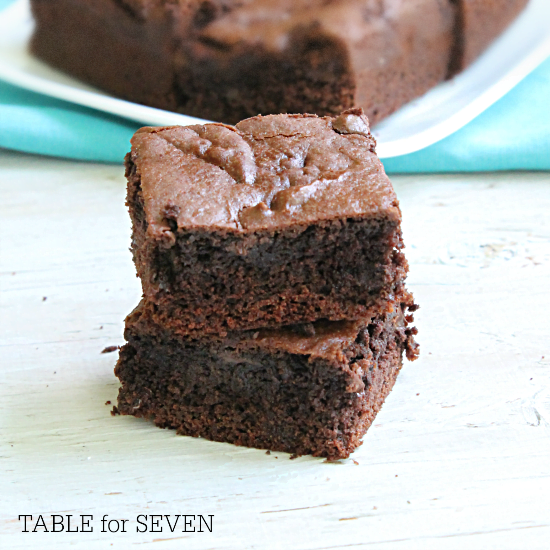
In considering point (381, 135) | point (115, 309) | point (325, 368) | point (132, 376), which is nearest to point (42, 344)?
point (115, 309)

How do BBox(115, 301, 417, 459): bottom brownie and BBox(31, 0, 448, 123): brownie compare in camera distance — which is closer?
BBox(115, 301, 417, 459): bottom brownie

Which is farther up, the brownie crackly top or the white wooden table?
the brownie crackly top

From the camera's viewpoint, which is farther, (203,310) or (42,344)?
(42,344)

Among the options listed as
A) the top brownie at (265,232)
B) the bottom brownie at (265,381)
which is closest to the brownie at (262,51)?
the top brownie at (265,232)

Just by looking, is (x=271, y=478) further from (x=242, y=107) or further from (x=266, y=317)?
(x=242, y=107)

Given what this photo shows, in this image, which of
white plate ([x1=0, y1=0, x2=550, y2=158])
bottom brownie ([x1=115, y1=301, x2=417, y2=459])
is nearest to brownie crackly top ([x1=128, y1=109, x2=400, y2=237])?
bottom brownie ([x1=115, y1=301, x2=417, y2=459])

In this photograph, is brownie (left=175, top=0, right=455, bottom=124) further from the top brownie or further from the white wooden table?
the top brownie

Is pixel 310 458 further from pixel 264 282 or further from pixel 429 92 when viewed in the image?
pixel 429 92
